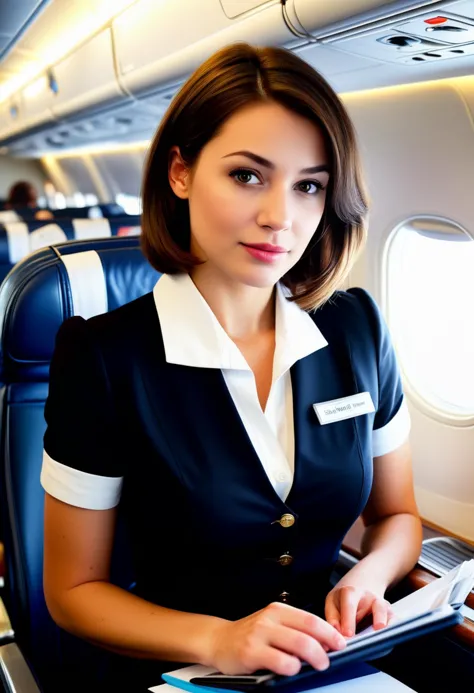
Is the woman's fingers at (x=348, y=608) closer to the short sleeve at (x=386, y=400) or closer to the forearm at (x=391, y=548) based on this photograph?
the forearm at (x=391, y=548)

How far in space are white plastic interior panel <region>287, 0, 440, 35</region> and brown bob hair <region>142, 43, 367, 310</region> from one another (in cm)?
24

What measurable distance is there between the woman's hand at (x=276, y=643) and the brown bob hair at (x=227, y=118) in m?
0.66

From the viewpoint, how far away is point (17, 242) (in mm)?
3564

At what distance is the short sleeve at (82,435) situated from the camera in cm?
134

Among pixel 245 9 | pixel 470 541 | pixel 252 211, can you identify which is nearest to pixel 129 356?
pixel 252 211

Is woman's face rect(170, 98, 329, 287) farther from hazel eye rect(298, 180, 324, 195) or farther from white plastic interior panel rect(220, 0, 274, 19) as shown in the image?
white plastic interior panel rect(220, 0, 274, 19)

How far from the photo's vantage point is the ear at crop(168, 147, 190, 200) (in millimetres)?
1404

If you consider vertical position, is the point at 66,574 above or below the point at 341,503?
below

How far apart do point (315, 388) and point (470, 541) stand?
1.08m

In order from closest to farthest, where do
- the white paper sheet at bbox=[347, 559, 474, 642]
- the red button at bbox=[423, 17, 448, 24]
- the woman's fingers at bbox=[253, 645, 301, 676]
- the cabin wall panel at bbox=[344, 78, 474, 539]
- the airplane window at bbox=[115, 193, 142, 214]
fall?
1. the woman's fingers at bbox=[253, 645, 301, 676]
2. the white paper sheet at bbox=[347, 559, 474, 642]
3. the red button at bbox=[423, 17, 448, 24]
4. the cabin wall panel at bbox=[344, 78, 474, 539]
5. the airplane window at bbox=[115, 193, 142, 214]

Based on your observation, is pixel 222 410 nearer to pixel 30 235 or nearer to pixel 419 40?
pixel 419 40

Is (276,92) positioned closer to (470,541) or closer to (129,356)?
(129,356)

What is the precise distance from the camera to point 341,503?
1.47 metres

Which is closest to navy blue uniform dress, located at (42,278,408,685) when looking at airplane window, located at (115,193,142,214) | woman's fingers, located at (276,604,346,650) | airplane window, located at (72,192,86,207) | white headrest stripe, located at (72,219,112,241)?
woman's fingers, located at (276,604,346,650)
